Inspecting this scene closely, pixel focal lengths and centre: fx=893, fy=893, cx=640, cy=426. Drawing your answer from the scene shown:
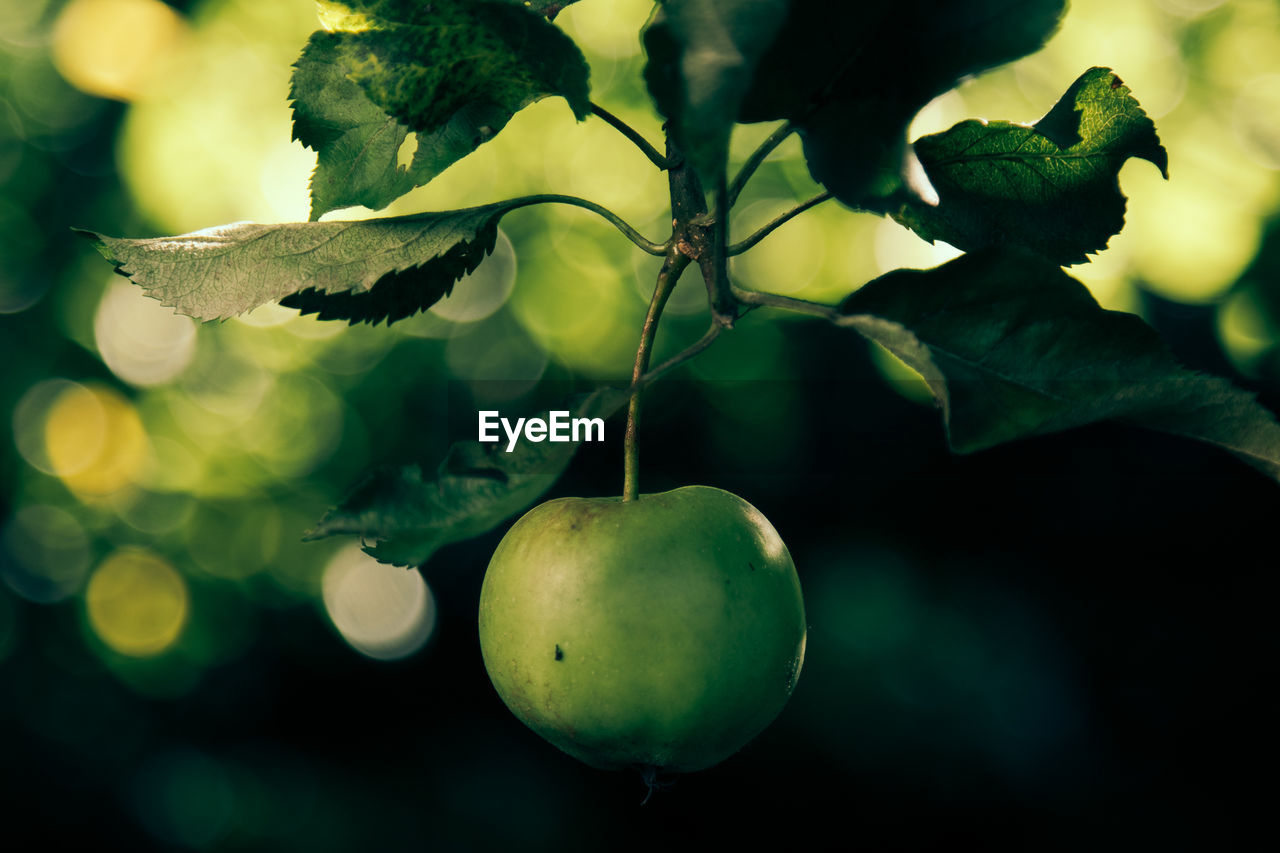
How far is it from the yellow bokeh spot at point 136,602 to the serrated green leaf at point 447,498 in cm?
434

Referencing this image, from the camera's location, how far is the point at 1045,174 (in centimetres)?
73

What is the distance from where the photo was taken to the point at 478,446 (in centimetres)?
51

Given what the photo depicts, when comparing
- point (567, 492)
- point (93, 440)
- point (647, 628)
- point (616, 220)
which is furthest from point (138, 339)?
point (647, 628)

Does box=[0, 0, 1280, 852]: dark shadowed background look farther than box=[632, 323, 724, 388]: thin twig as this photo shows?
Yes

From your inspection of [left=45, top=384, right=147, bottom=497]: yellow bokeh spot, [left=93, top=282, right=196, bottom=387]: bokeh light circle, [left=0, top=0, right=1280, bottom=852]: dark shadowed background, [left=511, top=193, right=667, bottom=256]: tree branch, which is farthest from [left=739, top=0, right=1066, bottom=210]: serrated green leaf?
[left=45, top=384, right=147, bottom=497]: yellow bokeh spot

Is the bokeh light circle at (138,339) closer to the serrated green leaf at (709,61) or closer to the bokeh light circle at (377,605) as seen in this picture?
the bokeh light circle at (377,605)

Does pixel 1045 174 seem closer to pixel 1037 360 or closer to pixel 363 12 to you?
pixel 1037 360

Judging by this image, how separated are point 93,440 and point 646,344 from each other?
13.3 ft

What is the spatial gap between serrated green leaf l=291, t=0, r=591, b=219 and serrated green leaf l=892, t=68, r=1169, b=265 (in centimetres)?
31

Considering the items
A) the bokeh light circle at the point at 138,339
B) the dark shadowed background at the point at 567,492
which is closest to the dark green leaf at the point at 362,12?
the dark shadowed background at the point at 567,492

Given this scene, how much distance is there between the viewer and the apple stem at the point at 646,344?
0.65 meters

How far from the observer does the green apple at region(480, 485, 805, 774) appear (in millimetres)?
632

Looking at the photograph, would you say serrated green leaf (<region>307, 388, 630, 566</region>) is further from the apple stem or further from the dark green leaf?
the dark green leaf

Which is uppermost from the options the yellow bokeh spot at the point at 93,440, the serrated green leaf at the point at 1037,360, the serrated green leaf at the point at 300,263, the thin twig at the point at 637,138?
the yellow bokeh spot at the point at 93,440
